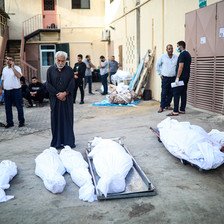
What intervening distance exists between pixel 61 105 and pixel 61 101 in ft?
0.23

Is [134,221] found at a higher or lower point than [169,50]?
lower

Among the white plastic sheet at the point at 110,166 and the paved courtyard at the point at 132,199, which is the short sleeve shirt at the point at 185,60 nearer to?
the paved courtyard at the point at 132,199

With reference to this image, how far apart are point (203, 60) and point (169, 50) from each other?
0.91 meters

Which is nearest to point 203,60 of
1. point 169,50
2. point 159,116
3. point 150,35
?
point 169,50

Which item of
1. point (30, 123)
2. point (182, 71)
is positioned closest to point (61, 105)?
point (30, 123)

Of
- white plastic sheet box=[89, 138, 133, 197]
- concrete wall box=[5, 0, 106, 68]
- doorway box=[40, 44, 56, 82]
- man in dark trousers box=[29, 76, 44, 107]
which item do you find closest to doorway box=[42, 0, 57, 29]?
concrete wall box=[5, 0, 106, 68]

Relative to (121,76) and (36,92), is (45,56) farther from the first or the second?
(36,92)

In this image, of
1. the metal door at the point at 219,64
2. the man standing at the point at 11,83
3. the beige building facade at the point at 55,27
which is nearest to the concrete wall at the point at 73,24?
the beige building facade at the point at 55,27

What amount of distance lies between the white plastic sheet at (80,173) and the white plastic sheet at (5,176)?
2.27 ft

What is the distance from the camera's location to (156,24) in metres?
10.1

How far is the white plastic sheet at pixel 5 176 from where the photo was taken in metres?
3.26

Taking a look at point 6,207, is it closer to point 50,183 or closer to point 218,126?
point 50,183

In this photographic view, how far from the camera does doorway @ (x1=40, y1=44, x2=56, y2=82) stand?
19.6m

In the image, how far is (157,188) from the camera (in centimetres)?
346
